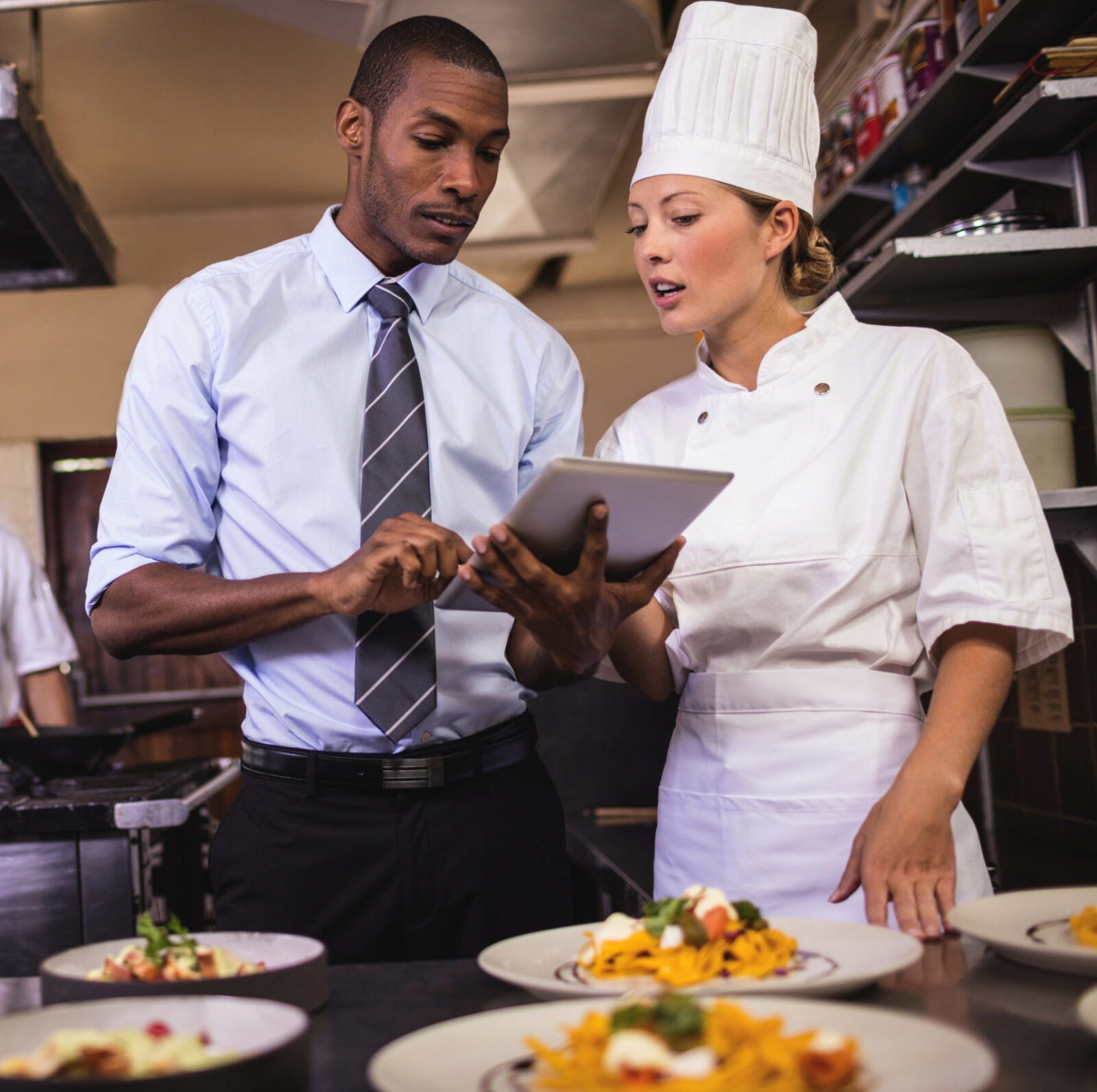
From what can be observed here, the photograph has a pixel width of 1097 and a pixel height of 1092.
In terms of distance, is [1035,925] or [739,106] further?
[739,106]

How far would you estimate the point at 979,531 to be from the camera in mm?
1238

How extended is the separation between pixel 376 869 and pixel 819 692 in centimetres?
52

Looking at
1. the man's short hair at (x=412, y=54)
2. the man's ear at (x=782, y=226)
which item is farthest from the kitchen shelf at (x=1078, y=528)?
the man's short hair at (x=412, y=54)

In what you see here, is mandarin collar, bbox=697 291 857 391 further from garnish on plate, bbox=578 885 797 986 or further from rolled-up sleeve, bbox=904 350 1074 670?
garnish on plate, bbox=578 885 797 986

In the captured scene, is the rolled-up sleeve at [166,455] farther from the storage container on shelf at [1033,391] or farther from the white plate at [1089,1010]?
the storage container on shelf at [1033,391]

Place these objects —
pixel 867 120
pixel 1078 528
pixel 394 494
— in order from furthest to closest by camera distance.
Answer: pixel 867 120, pixel 1078 528, pixel 394 494

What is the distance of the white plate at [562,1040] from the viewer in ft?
1.94

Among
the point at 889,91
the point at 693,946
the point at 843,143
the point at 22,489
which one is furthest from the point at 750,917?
the point at 22,489

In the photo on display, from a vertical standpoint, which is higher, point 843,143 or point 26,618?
point 843,143

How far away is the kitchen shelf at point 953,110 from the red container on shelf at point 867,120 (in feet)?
0.18

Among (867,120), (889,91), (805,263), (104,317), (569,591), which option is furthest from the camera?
(104,317)

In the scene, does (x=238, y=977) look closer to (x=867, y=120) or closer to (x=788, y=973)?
(x=788, y=973)

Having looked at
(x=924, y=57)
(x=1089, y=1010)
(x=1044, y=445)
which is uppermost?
(x=924, y=57)

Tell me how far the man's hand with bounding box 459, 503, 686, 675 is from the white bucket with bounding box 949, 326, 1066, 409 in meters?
1.07
